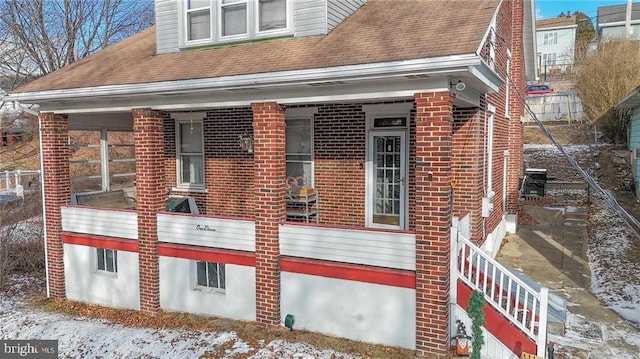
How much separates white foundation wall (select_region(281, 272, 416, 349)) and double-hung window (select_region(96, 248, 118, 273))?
3.65 metres

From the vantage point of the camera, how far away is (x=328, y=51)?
6.57 metres

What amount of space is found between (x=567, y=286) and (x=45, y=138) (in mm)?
10020

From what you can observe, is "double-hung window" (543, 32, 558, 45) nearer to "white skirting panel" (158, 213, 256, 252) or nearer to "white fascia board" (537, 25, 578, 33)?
"white fascia board" (537, 25, 578, 33)

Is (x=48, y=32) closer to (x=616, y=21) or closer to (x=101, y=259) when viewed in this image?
(x=101, y=259)

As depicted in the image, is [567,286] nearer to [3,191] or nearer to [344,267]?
[344,267]

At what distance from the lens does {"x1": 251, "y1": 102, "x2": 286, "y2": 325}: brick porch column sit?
21.8 feet

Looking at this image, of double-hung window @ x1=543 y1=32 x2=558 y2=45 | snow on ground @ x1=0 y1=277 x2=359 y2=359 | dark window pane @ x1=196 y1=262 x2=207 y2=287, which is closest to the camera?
snow on ground @ x1=0 y1=277 x2=359 y2=359

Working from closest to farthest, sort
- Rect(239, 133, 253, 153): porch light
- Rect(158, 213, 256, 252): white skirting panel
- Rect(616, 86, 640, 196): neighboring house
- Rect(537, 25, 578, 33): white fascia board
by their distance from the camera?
1. Rect(158, 213, 256, 252): white skirting panel
2. Rect(239, 133, 253, 153): porch light
3. Rect(616, 86, 640, 196): neighboring house
4. Rect(537, 25, 578, 33): white fascia board

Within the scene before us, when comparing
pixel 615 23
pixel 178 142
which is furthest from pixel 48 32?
pixel 615 23

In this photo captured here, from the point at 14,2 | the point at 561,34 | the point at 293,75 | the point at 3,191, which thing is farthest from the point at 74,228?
the point at 561,34

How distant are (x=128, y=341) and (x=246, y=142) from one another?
13.6 ft

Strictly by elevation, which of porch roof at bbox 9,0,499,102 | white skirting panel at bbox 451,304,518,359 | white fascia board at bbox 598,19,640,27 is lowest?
white skirting panel at bbox 451,304,518,359

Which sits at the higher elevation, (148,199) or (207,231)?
(148,199)

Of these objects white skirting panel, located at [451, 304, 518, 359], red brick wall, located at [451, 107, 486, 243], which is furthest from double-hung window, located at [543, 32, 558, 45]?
white skirting panel, located at [451, 304, 518, 359]
